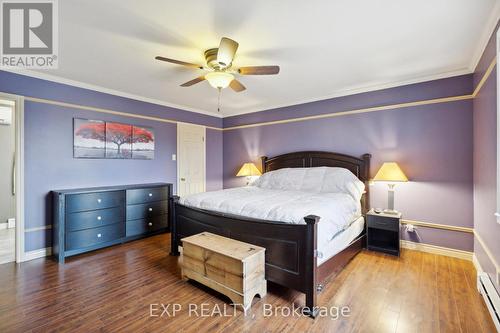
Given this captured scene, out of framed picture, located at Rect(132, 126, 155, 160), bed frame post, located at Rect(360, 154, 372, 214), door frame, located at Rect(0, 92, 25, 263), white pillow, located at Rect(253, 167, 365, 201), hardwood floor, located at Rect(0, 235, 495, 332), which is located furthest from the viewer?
framed picture, located at Rect(132, 126, 155, 160)

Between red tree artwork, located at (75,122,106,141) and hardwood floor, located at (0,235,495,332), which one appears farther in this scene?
red tree artwork, located at (75,122,106,141)

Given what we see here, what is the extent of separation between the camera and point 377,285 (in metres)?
2.42

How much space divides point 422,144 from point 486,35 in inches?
57.3

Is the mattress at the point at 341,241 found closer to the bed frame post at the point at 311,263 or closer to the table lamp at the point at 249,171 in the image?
the bed frame post at the point at 311,263

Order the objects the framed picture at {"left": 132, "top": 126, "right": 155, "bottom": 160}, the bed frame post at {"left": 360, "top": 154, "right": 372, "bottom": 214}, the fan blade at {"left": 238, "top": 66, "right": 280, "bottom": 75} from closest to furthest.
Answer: the fan blade at {"left": 238, "top": 66, "right": 280, "bottom": 75}, the bed frame post at {"left": 360, "top": 154, "right": 372, "bottom": 214}, the framed picture at {"left": 132, "top": 126, "right": 155, "bottom": 160}

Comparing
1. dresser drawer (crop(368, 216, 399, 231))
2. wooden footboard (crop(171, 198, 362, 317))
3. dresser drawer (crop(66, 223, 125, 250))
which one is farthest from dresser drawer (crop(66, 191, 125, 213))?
dresser drawer (crop(368, 216, 399, 231))

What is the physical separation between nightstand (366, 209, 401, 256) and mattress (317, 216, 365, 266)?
149mm

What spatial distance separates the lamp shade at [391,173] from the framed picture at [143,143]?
12.9 feet

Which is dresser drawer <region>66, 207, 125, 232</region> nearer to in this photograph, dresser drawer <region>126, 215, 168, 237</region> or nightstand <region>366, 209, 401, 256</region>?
dresser drawer <region>126, 215, 168, 237</region>

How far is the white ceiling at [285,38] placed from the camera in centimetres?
188

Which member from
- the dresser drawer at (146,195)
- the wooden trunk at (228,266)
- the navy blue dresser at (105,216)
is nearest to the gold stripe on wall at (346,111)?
the navy blue dresser at (105,216)

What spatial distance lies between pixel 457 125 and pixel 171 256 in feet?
13.9

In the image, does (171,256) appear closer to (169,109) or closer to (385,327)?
(385,327)

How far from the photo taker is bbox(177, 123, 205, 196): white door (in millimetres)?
4953
